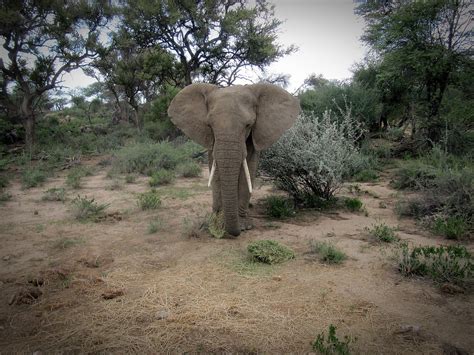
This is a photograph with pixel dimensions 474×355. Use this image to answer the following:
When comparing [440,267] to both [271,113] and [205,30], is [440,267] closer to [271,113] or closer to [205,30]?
[271,113]

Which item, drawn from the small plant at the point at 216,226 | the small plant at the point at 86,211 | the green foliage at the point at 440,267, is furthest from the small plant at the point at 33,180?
the green foliage at the point at 440,267

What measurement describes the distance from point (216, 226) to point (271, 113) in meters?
2.00

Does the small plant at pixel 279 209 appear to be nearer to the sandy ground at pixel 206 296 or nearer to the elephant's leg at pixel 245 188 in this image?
the sandy ground at pixel 206 296

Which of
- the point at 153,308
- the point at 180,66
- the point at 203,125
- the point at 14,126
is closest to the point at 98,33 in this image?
the point at 180,66

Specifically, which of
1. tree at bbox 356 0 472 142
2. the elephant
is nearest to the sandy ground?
the elephant

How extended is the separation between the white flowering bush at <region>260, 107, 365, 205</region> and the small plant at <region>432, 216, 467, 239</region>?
1769 mm

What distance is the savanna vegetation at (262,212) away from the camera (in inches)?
112

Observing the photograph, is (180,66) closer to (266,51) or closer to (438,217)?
(266,51)

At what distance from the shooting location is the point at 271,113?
534cm

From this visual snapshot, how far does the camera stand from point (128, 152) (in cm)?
1183

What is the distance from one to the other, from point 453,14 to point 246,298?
39.9 ft

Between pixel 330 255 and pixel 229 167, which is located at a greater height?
pixel 229 167

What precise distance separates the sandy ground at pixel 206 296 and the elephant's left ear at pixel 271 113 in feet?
4.88

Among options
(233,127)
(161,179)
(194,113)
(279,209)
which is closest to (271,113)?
(233,127)
